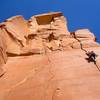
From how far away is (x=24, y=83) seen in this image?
904 centimetres

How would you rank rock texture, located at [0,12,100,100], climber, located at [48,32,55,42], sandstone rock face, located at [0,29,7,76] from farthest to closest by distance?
1. climber, located at [48,32,55,42]
2. sandstone rock face, located at [0,29,7,76]
3. rock texture, located at [0,12,100,100]

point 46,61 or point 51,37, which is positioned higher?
point 51,37

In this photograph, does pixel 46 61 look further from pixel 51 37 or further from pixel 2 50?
pixel 51 37

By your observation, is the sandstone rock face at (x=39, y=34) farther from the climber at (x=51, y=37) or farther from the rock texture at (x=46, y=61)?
the climber at (x=51, y=37)

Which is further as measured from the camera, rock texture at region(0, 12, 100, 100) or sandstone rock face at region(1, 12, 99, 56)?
sandstone rock face at region(1, 12, 99, 56)

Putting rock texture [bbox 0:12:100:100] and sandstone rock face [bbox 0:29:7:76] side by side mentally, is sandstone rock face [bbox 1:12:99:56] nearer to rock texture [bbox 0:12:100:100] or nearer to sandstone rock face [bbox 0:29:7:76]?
rock texture [bbox 0:12:100:100]

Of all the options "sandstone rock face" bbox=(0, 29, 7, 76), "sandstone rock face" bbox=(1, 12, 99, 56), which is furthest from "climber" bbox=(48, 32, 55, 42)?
→ "sandstone rock face" bbox=(0, 29, 7, 76)

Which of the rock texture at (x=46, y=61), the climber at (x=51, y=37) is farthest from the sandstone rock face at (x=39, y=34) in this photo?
the climber at (x=51, y=37)

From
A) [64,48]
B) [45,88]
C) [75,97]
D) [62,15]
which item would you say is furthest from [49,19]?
[75,97]

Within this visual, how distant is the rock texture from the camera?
26.2 feet

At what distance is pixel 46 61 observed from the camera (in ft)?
35.9

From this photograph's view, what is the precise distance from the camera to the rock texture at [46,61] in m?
8.00

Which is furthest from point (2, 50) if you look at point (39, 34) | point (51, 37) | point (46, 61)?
point (51, 37)

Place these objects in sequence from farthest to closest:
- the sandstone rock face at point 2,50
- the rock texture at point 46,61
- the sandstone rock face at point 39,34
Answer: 1. the sandstone rock face at point 39,34
2. the sandstone rock face at point 2,50
3. the rock texture at point 46,61
